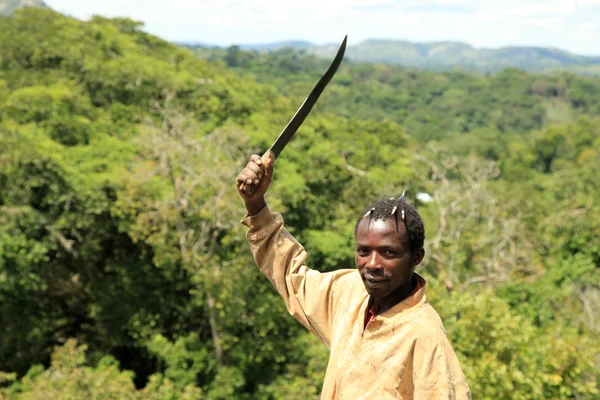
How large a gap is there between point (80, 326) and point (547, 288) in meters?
10.7

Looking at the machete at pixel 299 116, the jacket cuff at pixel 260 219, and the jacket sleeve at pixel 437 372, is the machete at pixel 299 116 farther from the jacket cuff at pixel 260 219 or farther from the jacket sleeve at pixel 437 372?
the jacket sleeve at pixel 437 372

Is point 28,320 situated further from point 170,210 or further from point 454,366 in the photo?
point 454,366

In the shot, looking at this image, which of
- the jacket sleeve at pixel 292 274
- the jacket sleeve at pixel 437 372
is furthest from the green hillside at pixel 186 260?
the jacket sleeve at pixel 437 372

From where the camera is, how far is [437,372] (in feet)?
4.61

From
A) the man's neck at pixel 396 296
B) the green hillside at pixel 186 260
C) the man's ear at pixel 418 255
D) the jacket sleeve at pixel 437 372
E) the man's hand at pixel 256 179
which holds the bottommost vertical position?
the green hillside at pixel 186 260

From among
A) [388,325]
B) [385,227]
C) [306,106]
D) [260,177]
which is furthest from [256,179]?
[388,325]

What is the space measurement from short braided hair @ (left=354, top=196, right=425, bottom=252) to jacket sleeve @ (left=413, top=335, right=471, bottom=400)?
0.79 ft

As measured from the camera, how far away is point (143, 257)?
13.3m

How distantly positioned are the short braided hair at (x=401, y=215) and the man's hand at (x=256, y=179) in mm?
340

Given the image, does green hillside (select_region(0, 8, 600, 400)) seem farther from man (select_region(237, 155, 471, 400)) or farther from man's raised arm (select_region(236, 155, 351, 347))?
man (select_region(237, 155, 471, 400))

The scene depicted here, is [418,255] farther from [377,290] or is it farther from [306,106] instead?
[306,106]

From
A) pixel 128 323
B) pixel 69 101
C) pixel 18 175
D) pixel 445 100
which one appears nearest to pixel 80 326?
pixel 128 323

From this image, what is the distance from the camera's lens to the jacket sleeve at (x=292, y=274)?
1799mm

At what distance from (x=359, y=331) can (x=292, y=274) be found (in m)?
0.31
